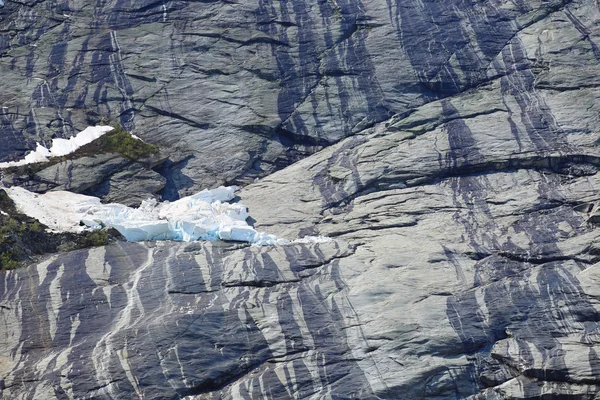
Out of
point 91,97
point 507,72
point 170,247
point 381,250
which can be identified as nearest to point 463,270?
point 381,250

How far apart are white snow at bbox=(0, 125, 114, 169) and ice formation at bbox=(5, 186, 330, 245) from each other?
2.24m

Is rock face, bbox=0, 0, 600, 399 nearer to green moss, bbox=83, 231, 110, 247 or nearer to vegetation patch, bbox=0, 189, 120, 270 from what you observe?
vegetation patch, bbox=0, 189, 120, 270

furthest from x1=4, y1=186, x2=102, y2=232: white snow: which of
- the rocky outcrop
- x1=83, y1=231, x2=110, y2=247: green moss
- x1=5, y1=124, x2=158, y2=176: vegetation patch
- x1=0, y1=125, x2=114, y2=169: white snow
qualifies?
the rocky outcrop

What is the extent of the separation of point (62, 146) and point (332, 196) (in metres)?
11.2

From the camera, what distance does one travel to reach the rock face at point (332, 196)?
91.6 feet

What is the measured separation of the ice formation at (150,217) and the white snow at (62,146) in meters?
2.24

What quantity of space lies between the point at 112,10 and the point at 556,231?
2301 cm

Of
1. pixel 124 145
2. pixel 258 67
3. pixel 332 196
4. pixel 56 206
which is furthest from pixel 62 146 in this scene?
pixel 332 196

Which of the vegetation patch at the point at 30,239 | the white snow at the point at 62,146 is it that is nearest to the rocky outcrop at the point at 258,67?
the white snow at the point at 62,146

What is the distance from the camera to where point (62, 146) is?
1470 inches

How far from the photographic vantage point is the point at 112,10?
43062mm

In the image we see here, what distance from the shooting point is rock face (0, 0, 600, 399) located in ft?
91.6

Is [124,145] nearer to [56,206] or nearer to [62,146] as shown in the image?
[62,146]

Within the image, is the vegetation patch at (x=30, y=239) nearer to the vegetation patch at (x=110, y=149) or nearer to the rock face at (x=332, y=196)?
the rock face at (x=332, y=196)
